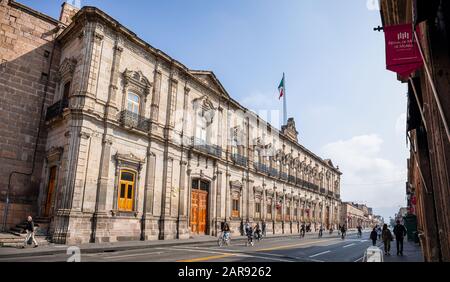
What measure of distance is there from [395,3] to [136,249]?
13630 millimetres

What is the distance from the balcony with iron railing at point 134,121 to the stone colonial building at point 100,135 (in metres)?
0.07

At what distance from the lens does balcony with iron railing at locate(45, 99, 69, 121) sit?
55.6 ft

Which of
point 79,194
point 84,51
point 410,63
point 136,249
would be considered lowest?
point 136,249

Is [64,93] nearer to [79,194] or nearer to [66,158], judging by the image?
[66,158]

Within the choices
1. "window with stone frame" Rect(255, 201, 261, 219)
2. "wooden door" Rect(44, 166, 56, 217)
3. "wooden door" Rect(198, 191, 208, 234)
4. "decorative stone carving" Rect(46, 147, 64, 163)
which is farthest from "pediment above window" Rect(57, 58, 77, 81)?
"window with stone frame" Rect(255, 201, 261, 219)

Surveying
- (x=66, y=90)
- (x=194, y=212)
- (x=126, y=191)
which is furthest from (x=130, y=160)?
(x=194, y=212)

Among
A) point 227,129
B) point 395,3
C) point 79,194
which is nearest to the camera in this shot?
point 395,3

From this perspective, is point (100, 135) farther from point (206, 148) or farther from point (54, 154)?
point (206, 148)

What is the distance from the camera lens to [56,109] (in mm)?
17422

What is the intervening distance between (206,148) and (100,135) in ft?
31.6

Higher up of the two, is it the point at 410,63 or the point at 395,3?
the point at 395,3

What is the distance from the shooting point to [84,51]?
55.4ft
